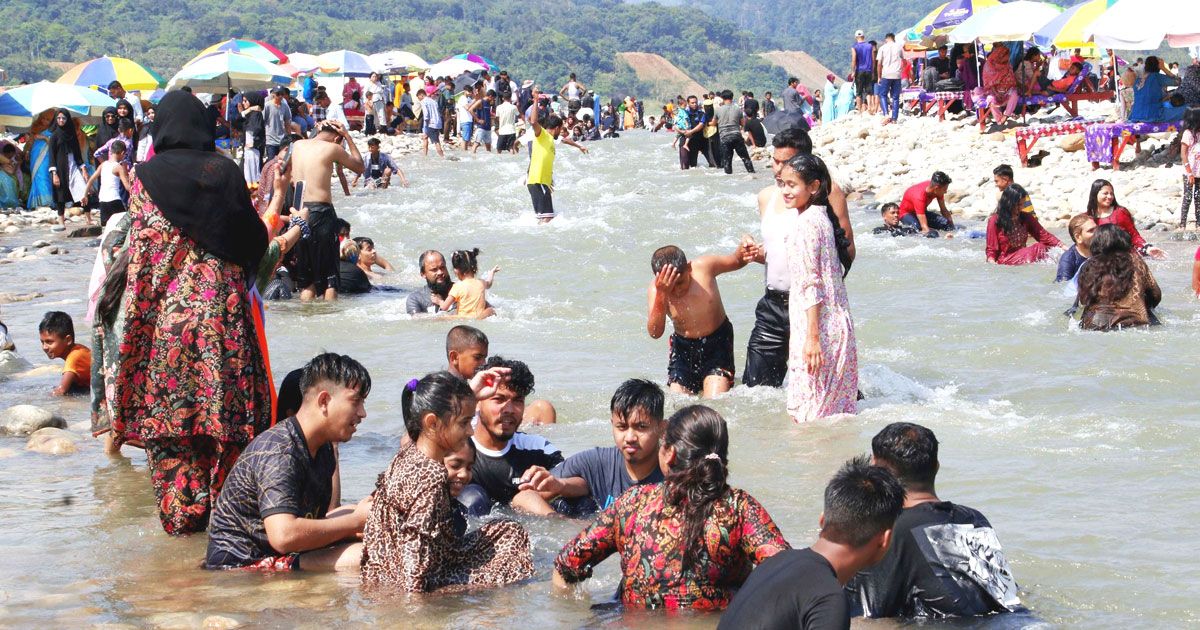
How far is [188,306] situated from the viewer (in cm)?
500

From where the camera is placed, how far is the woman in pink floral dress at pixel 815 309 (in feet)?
21.0

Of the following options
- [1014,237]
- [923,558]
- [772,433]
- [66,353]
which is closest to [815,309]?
[772,433]

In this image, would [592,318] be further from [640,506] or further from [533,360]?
[640,506]

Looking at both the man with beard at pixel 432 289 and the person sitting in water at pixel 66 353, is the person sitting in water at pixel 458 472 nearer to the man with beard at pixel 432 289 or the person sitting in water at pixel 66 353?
the person sitting in water at pixel 66 353

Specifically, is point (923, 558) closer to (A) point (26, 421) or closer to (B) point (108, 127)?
(A) point (26, 421)

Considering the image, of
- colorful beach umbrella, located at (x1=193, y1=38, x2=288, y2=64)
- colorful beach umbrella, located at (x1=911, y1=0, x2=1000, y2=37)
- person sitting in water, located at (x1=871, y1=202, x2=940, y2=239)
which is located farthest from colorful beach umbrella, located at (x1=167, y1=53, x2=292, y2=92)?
person sitting in water, located at (x1=871, y1=202, x2=940, y2=239)

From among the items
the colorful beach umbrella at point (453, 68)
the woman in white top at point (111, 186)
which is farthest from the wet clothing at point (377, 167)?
the colorful beach umbrella at point (453, 68)

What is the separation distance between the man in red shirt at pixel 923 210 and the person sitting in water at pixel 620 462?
10376 millimetres

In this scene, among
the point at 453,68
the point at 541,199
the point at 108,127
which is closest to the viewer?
the point at 541,199

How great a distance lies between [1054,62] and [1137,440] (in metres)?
21.0

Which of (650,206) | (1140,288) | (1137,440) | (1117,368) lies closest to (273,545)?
(1137,440)

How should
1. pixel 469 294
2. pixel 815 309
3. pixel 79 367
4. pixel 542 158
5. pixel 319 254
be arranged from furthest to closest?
pixel 542 158
pixel 319 254
pixel 469 294
pixel 79 367
pixel 815 309

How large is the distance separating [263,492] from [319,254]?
7.15 metres

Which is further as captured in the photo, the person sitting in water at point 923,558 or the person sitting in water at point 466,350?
the person sitting in water at point 466,350
